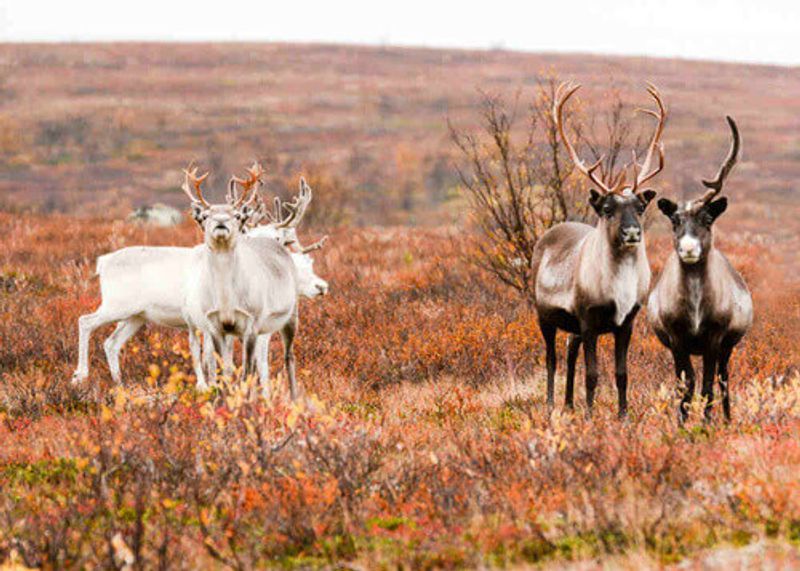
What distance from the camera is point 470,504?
5312 mm

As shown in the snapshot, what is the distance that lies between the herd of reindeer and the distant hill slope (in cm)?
2224

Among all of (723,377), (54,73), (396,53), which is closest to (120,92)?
(54,73)

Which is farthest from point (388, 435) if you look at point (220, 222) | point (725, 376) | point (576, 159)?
point (576, 159)

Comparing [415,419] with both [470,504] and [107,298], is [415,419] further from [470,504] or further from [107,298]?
[107,298]

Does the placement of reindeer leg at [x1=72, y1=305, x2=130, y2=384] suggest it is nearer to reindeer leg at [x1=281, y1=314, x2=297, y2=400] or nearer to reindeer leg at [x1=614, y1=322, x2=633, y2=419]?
reindeer leg at [x1=281, y1=314, x2=297, y2=400]

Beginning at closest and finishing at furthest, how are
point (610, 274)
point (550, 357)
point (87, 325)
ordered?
point (610, 274), point (550, 357), point (87, 325)

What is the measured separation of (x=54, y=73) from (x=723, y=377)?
245ft

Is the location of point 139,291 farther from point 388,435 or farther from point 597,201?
point 597,201

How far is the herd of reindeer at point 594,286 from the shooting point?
7.39 m

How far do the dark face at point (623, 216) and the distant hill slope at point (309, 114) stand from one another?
23.7 meters

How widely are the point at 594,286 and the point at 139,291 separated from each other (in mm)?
4742

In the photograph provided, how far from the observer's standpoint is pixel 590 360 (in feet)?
26.1

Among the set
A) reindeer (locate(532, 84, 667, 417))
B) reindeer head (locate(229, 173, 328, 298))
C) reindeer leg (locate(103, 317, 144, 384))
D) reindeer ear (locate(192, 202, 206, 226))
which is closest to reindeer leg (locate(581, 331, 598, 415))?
reindeer (locate(532, 84, 667, 417))

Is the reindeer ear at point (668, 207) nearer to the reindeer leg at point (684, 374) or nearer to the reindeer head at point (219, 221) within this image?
the reindeer leg at point (684, 374)
